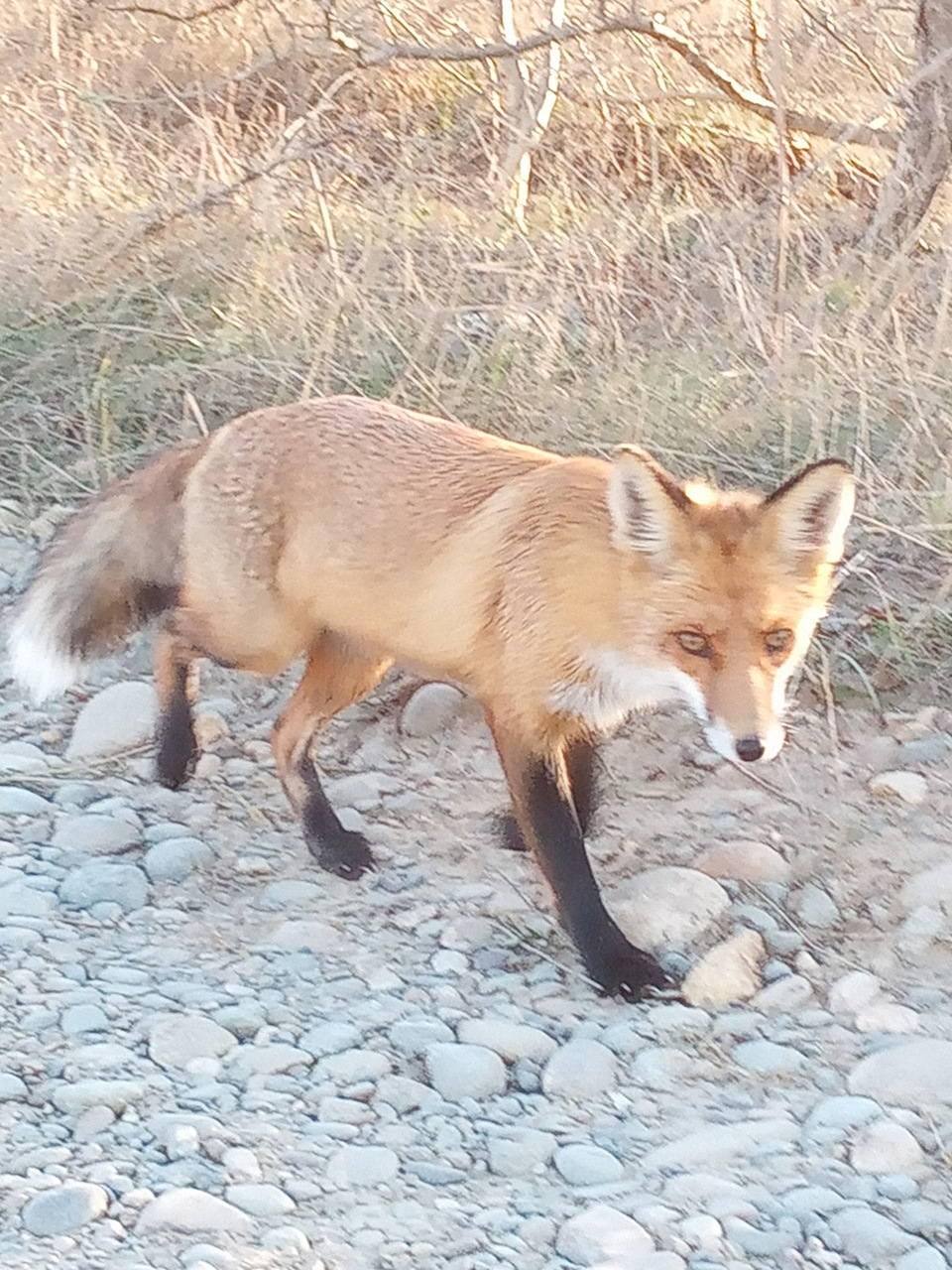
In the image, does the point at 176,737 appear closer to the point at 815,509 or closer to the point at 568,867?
the point at 568,867

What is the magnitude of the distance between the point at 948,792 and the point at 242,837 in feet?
5.42

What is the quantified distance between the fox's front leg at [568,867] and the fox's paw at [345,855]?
0.47 meters

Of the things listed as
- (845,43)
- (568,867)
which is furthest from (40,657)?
(845,43)

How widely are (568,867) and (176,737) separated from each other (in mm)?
1175

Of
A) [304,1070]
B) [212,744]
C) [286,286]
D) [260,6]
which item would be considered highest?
[260,6]

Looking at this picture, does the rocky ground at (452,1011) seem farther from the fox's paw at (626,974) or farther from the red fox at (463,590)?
the red fox at (463,590)

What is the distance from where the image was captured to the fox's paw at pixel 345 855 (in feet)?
11.4

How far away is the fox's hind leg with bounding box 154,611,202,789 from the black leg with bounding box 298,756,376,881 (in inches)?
14.1

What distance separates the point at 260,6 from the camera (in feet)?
22.9

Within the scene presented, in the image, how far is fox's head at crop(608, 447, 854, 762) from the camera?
2871 millimetres

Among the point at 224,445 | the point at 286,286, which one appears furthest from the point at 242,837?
the point at 286,286

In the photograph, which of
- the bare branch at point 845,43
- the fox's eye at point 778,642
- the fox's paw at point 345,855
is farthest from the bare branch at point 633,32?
the fox's paw at point 345,855

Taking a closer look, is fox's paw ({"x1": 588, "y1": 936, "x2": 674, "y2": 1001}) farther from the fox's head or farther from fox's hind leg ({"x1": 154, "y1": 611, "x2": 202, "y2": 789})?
fox's hind leg ({"x1": 154, "y1": 611, "x2": 202, "y2": 789})

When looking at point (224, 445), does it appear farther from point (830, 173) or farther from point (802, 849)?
point (830, 173)
